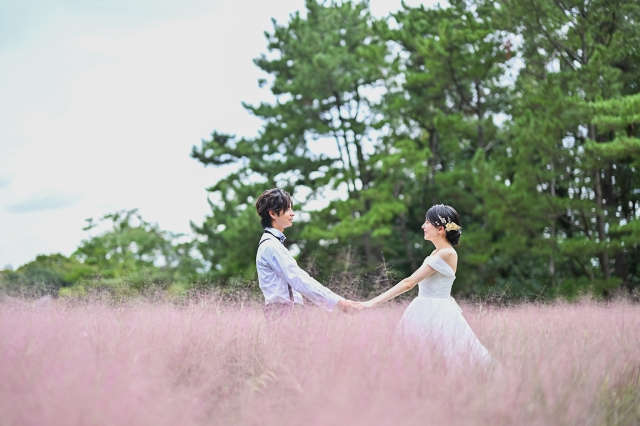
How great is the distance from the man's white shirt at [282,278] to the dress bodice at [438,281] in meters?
0.83

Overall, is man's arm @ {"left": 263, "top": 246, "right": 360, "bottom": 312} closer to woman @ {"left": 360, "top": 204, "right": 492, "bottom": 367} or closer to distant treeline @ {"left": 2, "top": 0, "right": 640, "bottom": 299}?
woman @ {"left": 360, "top": 204, "right": 492, "bottom": 367}

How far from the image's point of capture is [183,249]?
23.6m

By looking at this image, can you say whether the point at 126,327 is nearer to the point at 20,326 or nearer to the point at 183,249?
the point at 20,326

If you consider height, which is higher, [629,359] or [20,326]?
A: [20,326]

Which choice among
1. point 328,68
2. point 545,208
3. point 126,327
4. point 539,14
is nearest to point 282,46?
point 328,68

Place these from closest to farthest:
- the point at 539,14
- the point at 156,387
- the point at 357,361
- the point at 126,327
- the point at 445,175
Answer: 1. the point at 156,387
2. the point at 357,361
3. the point at 126,327
4. the point at 539,14
5. the point at 445,175

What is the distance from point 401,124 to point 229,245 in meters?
7.10

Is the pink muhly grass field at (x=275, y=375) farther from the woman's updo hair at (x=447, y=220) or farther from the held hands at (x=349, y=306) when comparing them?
the woman's updo hair at (x=447, y=220)

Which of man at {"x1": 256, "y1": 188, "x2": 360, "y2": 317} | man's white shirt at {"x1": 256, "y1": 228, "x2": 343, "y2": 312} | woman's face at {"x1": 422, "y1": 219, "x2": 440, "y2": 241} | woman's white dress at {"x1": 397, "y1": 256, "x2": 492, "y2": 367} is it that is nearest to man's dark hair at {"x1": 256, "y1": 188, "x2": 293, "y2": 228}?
man at {"x1": 256, "y1": 188, "x2": 360, "y2": 317}

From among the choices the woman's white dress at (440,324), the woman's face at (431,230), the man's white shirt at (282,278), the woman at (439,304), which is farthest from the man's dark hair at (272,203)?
the woman's face at (431,230)

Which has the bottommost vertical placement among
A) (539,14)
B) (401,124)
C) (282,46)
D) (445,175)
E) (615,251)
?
(615,251)

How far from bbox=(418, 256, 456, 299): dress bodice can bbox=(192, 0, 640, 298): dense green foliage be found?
8.91m

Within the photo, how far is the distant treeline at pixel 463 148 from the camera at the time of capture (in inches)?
575

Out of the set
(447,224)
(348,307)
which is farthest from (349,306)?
(447,224)
